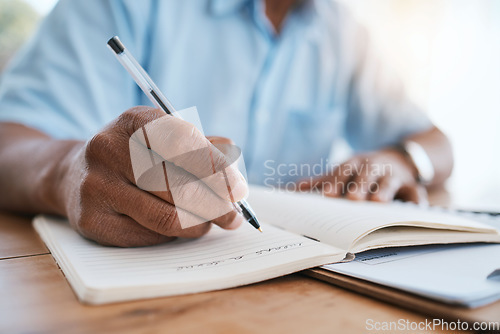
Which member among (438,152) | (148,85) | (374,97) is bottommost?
(438,152)

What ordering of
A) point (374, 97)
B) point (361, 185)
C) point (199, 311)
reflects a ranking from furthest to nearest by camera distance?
point (374, 97), point (361, 185), point (199, 311)

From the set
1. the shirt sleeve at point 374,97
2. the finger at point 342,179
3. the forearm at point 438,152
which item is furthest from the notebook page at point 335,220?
the shirt sleeve at point 374,97

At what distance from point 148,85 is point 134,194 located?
0.11 metres

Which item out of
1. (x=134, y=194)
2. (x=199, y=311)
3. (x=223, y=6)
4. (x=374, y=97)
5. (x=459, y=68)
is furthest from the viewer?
(x=459, y=68)

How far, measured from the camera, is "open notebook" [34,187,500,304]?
27 centimetres

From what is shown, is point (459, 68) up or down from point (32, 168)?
down

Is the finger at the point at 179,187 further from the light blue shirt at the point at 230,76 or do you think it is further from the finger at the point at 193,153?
the light blue shirt at the point at 230,76

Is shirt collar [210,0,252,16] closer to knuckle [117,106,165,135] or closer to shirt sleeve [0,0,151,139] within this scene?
shirt sleeve [0,0,151,139]

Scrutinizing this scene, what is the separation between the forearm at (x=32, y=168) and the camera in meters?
0.46

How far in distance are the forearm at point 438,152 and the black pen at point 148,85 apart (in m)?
0.80

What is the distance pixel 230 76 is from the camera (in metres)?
0.97

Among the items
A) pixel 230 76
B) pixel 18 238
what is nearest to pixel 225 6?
pixel 230 76

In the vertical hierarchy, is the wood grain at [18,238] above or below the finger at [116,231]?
above

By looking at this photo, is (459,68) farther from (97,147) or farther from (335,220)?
(97,147)
